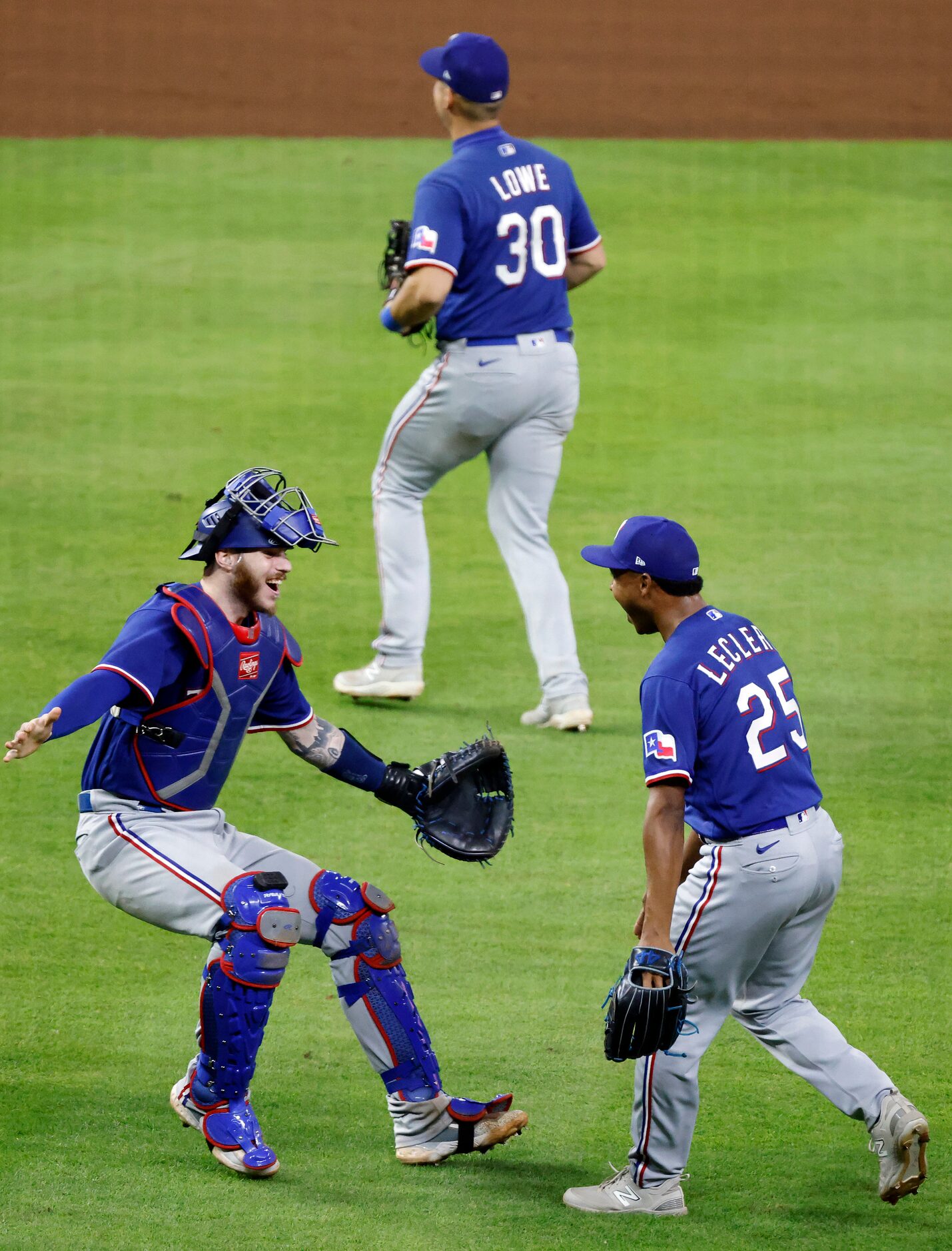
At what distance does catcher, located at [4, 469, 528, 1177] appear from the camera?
4.43 metres

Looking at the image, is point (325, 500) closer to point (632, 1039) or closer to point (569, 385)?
point (569, 385)

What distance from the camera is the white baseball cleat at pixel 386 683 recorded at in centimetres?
807

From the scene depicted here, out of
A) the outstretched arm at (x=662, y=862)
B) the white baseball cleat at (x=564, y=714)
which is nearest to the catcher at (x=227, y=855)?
the outstretched arm at (x=662, y=862)

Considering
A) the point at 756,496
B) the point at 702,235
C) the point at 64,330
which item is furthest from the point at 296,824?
the point at 702,235

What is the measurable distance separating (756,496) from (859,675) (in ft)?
9.64

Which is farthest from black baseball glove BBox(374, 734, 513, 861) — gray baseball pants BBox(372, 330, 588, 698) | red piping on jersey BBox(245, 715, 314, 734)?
gray baseball pants BBox(372, 330, 588, 698)

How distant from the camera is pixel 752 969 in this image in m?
4.37

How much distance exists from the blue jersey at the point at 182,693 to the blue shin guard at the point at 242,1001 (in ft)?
1.25

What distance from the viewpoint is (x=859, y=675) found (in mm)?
8508

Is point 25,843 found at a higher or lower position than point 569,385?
lower

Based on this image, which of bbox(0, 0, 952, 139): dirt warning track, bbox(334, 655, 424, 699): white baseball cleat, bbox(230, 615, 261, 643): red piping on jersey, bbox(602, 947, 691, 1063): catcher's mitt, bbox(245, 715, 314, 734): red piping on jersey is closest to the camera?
bbox(602, 947, 691, 1063): catcher's mitt

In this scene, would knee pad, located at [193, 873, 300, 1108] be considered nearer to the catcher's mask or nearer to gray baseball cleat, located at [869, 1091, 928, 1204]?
the catcher's mask

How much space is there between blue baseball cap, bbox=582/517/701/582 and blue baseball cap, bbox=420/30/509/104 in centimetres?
340

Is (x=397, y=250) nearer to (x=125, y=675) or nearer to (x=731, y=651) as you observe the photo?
(x=125, y=675)
